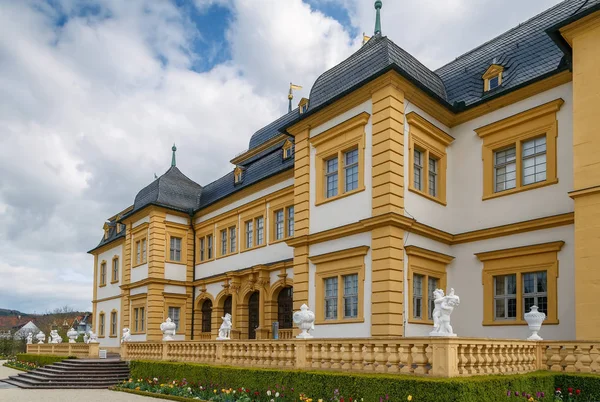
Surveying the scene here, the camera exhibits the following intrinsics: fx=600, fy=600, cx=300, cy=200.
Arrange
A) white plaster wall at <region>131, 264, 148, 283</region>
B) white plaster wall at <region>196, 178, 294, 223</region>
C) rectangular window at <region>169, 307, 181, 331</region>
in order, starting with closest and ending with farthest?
A: 1. white plaster wall at <region>196, 178, 294, 223</region>
2. rectangular window at <region>169, 307, 181, 331</region>
3. white plaster wall at <region>131, 264, 148, 283</region>

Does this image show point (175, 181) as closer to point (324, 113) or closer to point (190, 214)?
point (190, 214)

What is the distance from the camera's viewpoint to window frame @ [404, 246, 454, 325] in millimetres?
15727

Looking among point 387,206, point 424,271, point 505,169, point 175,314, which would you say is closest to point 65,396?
point 387,206

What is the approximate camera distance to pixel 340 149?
57.3 feet

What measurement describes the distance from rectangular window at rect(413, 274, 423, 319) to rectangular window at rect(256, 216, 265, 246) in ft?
30.2

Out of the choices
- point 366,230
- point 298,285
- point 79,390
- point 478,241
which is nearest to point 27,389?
point 79,390

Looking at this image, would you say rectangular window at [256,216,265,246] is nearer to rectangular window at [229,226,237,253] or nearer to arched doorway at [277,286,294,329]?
rectangular window at [229,226,237,253]

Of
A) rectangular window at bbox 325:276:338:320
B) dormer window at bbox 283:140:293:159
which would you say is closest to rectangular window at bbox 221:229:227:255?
dormer window at bbox 283:140:293:159

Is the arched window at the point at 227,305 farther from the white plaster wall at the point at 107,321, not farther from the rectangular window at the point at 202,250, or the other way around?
the white plaster wall at the point at 107,321

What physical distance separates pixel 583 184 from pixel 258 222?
14133 millimetres

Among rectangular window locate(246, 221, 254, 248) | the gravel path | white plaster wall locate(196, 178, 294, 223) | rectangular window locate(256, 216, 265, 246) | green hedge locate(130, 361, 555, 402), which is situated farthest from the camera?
rectangular window locate(246, 221, 254, 248)

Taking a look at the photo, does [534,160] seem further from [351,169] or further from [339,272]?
[339,272]

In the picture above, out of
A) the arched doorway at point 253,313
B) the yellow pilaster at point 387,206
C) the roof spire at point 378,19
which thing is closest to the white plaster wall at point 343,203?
the yellow pilaster at point 387,206

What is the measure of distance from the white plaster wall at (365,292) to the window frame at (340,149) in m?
1.29
